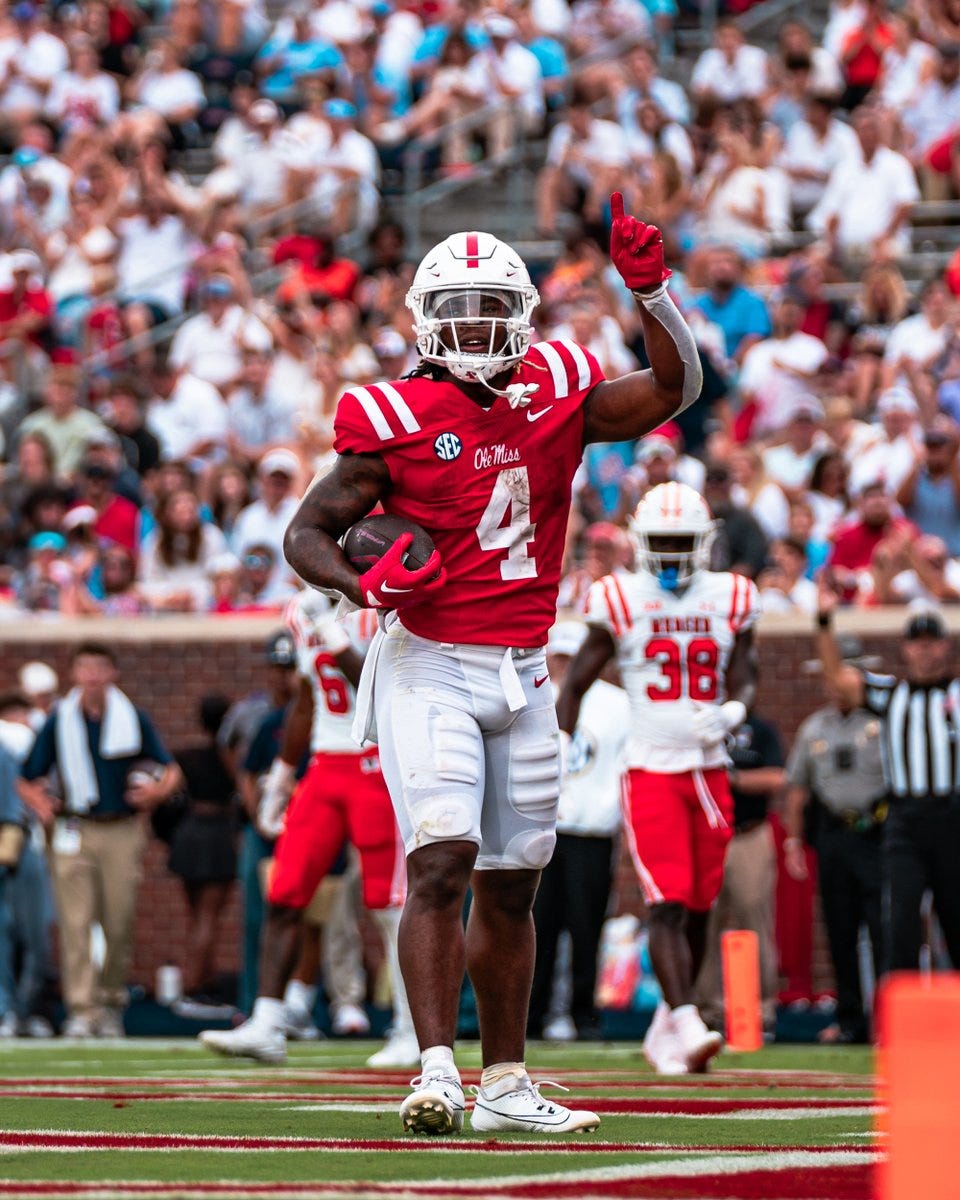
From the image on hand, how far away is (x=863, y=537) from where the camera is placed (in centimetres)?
1380

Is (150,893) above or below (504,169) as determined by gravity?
below

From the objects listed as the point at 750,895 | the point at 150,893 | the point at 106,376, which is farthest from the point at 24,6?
the point at 750,895

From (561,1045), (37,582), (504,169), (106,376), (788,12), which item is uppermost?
(788,12)

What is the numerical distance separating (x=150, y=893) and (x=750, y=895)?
466 cm

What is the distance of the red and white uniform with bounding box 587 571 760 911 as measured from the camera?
9.04 meters

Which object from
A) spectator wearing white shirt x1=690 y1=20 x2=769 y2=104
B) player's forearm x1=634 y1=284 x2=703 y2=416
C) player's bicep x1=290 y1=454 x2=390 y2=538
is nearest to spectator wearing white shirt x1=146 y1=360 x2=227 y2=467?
spectator wearing white shirt x1=690 y1=20 x2=769 y2=104

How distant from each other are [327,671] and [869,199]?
7.36m

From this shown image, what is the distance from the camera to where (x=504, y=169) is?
Result: 18.1 meters

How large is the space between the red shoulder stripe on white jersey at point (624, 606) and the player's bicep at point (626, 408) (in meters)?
3.23

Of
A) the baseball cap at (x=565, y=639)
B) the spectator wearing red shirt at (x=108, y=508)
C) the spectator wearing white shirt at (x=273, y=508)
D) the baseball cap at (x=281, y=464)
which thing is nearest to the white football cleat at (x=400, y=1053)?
the baseball cap at (x=565, y=639)

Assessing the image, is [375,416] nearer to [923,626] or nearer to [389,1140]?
[389,1140]

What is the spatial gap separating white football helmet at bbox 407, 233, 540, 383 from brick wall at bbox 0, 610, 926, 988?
8.76m

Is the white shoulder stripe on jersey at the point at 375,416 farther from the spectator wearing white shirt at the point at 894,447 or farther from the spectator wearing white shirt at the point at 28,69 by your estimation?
the spectator wearing white shirt at the point at 28,69

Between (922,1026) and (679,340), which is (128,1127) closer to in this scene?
(679,340)
